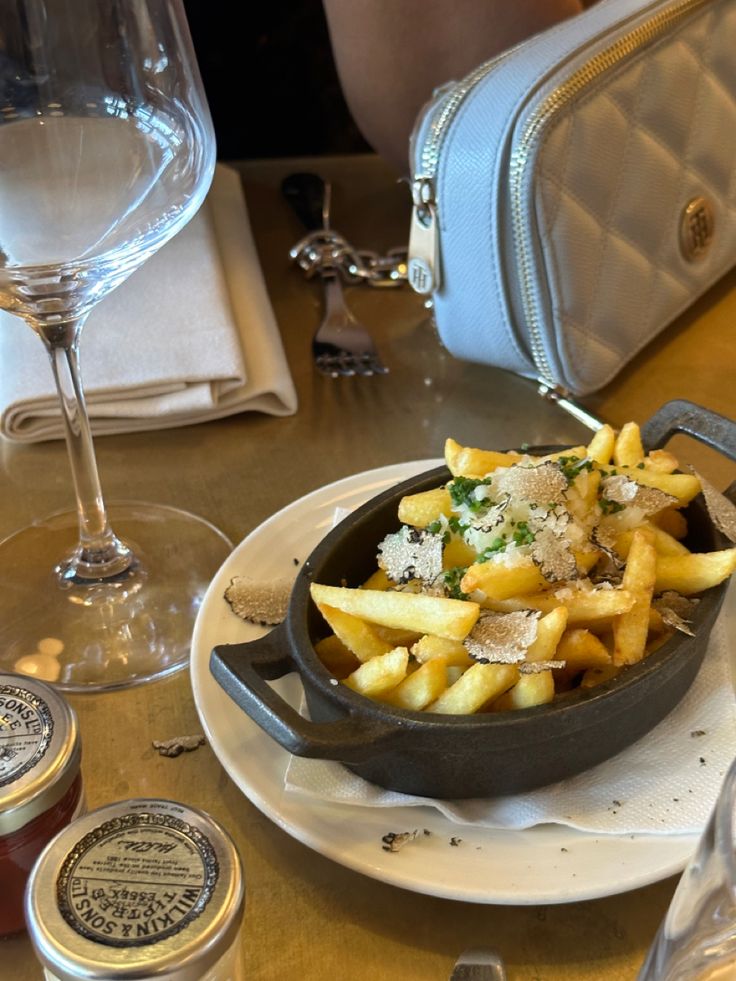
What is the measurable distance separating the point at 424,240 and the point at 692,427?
27cm

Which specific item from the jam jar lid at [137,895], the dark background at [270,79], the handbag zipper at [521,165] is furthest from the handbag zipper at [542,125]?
the dark background at [270,79]

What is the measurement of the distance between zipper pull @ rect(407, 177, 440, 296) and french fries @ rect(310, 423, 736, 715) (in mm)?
283

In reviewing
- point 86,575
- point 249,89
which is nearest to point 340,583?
point 86,575

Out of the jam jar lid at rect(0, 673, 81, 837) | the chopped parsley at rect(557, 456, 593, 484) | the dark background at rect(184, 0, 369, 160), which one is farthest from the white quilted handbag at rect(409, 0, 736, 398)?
the dark background at rect(184, 0, 369, 160)

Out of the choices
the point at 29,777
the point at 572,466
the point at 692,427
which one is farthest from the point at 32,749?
the point at 692,427

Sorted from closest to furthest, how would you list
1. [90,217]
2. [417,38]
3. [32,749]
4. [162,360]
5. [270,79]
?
[32,749] < [90,217] < [162,360] < [417,38] < [270,79]

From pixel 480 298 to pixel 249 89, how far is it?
2.47 feet

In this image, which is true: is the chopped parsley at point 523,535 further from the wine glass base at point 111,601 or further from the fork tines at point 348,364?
the fork tines at point 348,364

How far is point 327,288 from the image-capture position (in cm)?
92

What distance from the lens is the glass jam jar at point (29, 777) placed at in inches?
15.5

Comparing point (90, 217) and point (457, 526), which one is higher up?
point (90, 217)

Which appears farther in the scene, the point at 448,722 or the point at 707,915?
the point at 448,722

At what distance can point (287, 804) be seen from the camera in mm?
449

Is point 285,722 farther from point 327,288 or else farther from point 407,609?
point 327,288
